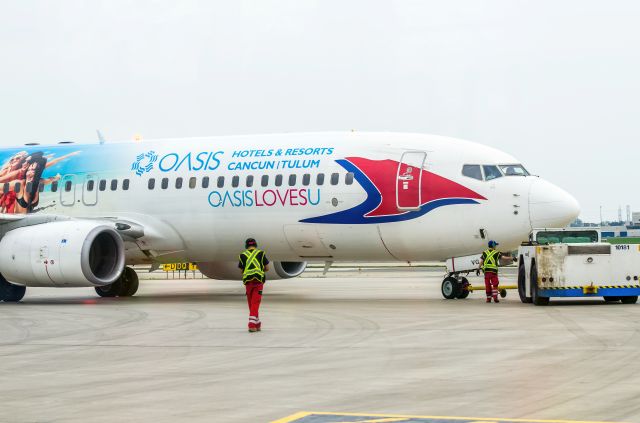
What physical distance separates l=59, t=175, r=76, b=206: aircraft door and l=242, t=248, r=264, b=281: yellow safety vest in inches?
514

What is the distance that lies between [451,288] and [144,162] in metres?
9.61

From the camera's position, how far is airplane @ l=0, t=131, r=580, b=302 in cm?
2633

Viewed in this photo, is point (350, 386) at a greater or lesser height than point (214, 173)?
lesser

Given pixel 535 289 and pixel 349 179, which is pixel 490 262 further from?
pixel 349 179

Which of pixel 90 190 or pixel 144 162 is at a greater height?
pixel 144 162

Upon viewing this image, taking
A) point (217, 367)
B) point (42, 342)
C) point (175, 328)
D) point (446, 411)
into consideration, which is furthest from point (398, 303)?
point (446, 411)

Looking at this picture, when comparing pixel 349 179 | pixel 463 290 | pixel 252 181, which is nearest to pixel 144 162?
pixel 252 181

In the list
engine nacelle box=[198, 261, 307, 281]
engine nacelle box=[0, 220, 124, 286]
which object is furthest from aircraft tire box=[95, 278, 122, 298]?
engine nacelle box=[0, 220, 124, 286]

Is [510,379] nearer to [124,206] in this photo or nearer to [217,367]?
[217,367]

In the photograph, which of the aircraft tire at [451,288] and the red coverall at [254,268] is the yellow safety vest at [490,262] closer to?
the aircraft tire at [451,288]

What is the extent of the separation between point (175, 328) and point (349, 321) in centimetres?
333

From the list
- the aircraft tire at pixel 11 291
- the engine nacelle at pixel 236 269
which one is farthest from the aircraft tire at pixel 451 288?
the aircraft tire at pixel 11 291

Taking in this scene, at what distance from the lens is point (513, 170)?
87.6ft

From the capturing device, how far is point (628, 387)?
1112 cm
